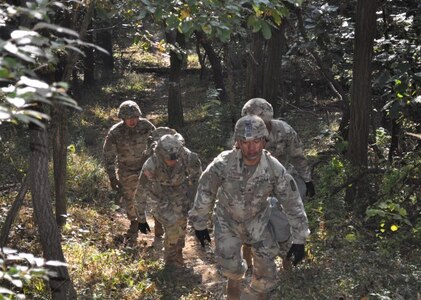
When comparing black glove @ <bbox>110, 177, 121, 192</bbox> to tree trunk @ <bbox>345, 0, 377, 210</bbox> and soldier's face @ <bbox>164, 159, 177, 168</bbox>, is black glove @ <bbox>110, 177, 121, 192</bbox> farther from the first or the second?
tree trunk @ <bbox>345, 0, 377, 210</bbox>

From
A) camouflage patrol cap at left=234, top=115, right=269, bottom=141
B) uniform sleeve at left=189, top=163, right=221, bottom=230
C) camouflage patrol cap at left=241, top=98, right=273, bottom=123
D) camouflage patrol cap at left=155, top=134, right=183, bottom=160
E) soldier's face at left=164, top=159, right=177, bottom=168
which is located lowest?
uniform sleeve at left=189, top=163, right=221, bottom=230

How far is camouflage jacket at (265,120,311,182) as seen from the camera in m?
7.56

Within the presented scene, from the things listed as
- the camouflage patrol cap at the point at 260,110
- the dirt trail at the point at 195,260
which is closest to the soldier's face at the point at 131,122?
the dirt trail at the point at 195,260

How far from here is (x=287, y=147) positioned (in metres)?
7.70

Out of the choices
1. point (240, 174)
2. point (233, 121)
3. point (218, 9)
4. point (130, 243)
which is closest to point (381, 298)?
point (240, 174)

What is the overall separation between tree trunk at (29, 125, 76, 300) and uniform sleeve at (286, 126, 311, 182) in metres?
3.38

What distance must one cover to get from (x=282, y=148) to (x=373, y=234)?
168cm

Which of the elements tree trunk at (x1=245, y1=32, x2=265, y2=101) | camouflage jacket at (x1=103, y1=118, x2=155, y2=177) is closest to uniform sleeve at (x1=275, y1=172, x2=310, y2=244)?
camouflage jacket at (x1=103, y1=118, x2=155, y2=177)

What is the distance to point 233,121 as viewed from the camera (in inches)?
637

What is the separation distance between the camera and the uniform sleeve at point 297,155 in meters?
7.69

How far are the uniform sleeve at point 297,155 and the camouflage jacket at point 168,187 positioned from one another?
1281 millimetres

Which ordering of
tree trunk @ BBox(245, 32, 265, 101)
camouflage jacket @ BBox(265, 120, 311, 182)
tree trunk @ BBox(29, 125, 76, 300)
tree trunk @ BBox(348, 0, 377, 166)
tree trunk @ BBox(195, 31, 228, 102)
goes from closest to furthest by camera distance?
tree trunk @ BBox(29, 125, 76, 300)
camouflage jacket @ BBox(265, 120, 311, 182)
tree trunk @ BBox(348, 0, 377, 166)
tree trunk @ BBox(245, 32, 265, 101)
tree trunk @ BBox(195, 31, 228, 102)

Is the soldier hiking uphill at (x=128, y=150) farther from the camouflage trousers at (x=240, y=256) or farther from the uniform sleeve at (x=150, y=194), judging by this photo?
the camouflage trousers at (x=240, y=256)

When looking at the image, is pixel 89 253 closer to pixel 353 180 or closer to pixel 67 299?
pixel 67 299
